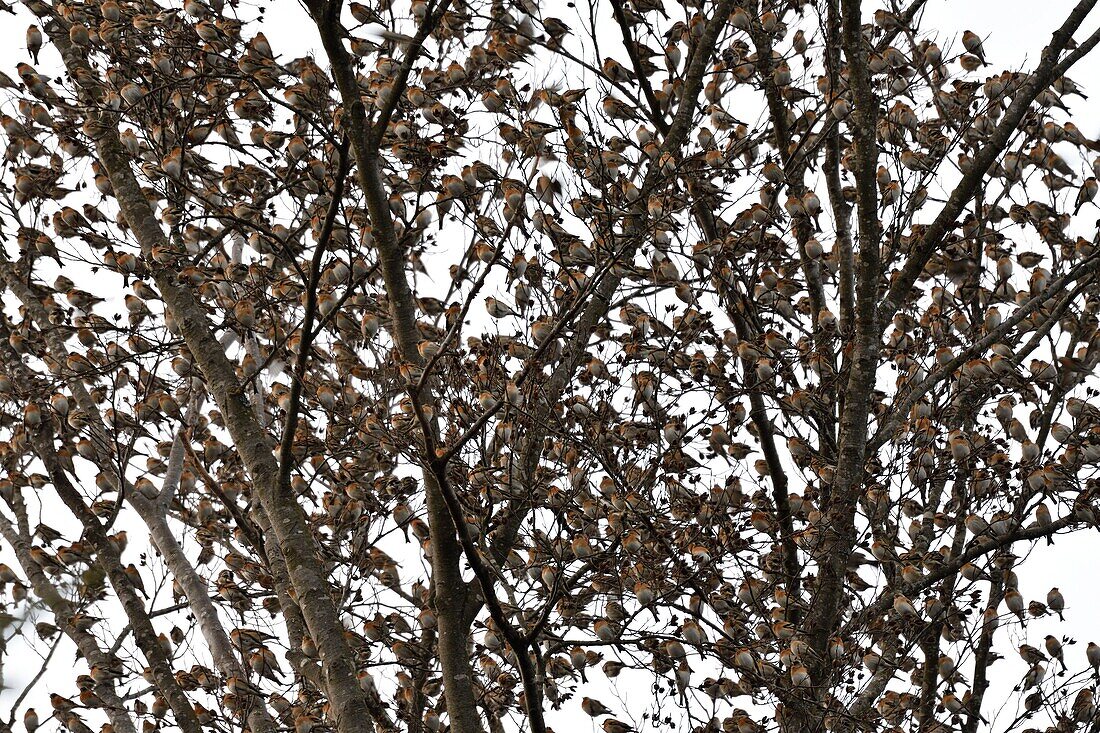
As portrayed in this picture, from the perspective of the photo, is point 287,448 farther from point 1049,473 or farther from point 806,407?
point 1049,473

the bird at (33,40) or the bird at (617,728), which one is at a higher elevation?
the bird at (33,40)

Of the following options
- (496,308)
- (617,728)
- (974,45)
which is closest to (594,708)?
(617,728)

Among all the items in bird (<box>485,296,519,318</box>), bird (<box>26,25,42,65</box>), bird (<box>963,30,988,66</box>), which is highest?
bird (<box>26,25,42,65</box>)

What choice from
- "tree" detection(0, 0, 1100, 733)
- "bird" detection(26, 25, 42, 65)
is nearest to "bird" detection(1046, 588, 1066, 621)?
"tree" detection(0, 0, 1100, 733)

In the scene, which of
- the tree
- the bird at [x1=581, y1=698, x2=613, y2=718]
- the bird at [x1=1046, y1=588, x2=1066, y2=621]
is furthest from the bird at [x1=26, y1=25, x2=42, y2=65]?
the bird at [x1=1046, y1=588, x2=1066, y2=621]

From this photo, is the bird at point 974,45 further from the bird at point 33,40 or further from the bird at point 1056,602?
the bird at point 33,40

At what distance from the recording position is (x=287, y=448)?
6.33m

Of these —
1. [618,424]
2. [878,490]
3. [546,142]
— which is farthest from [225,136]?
[878,490]

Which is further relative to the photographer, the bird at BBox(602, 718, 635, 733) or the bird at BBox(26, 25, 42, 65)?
the bird at BBox(26, 25, 42, 65)

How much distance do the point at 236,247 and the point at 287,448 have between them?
3785 mm

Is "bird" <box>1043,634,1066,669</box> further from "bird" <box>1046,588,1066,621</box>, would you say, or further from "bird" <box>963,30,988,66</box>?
"bird" <box>963,30,988,66</box>

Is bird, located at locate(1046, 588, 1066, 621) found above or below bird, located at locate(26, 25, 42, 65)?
below

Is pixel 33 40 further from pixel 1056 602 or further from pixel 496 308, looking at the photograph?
pixel 1056 602

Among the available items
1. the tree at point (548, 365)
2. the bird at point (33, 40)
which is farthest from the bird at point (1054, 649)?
the bird at point (33, 40)
